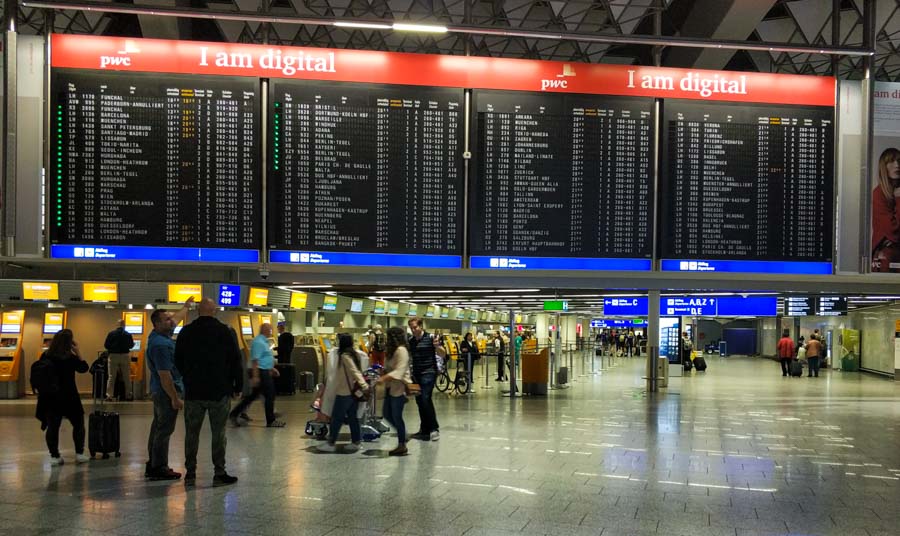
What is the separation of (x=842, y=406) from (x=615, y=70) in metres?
8.47

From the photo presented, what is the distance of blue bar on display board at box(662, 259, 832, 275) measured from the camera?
13.1m

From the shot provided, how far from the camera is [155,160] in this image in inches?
467

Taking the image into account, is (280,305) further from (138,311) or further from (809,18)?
(809,18)

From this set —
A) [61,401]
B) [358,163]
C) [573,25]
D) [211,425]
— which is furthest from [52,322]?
[573,25]

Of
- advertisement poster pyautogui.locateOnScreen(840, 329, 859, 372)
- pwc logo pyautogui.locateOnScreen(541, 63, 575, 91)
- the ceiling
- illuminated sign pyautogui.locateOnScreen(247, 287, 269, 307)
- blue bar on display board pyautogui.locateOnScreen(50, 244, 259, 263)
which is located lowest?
advertisement poster pyautogui.locateOnScreen(840, 329, 859, 372)

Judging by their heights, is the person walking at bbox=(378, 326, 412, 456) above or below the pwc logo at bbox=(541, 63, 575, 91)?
below

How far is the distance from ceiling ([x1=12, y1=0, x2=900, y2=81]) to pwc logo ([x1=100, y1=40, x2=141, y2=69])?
2115 millimetres

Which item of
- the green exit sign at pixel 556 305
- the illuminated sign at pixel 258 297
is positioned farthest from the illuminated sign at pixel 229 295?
the green exit sign at pixel 556 305

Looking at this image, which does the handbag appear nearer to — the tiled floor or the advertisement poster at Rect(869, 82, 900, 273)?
the tiled floor

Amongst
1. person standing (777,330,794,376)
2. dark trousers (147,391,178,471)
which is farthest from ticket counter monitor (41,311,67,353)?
person standing (777,330,794,376)

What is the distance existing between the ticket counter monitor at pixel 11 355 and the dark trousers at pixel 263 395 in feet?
25.2

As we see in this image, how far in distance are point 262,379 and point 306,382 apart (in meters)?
7.23

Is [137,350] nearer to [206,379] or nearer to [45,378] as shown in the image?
[45,378]

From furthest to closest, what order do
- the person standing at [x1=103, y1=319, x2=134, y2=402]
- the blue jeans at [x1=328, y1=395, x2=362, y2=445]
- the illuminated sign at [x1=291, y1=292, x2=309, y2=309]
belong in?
the illuminated sign at [x1=291, y1=292, x2=309, y2=309], the person standing at [x1=103, y1=319, x2=134, y2=402], the blue jeans at [x1=328, y1=395, x2=362, y2=445]
